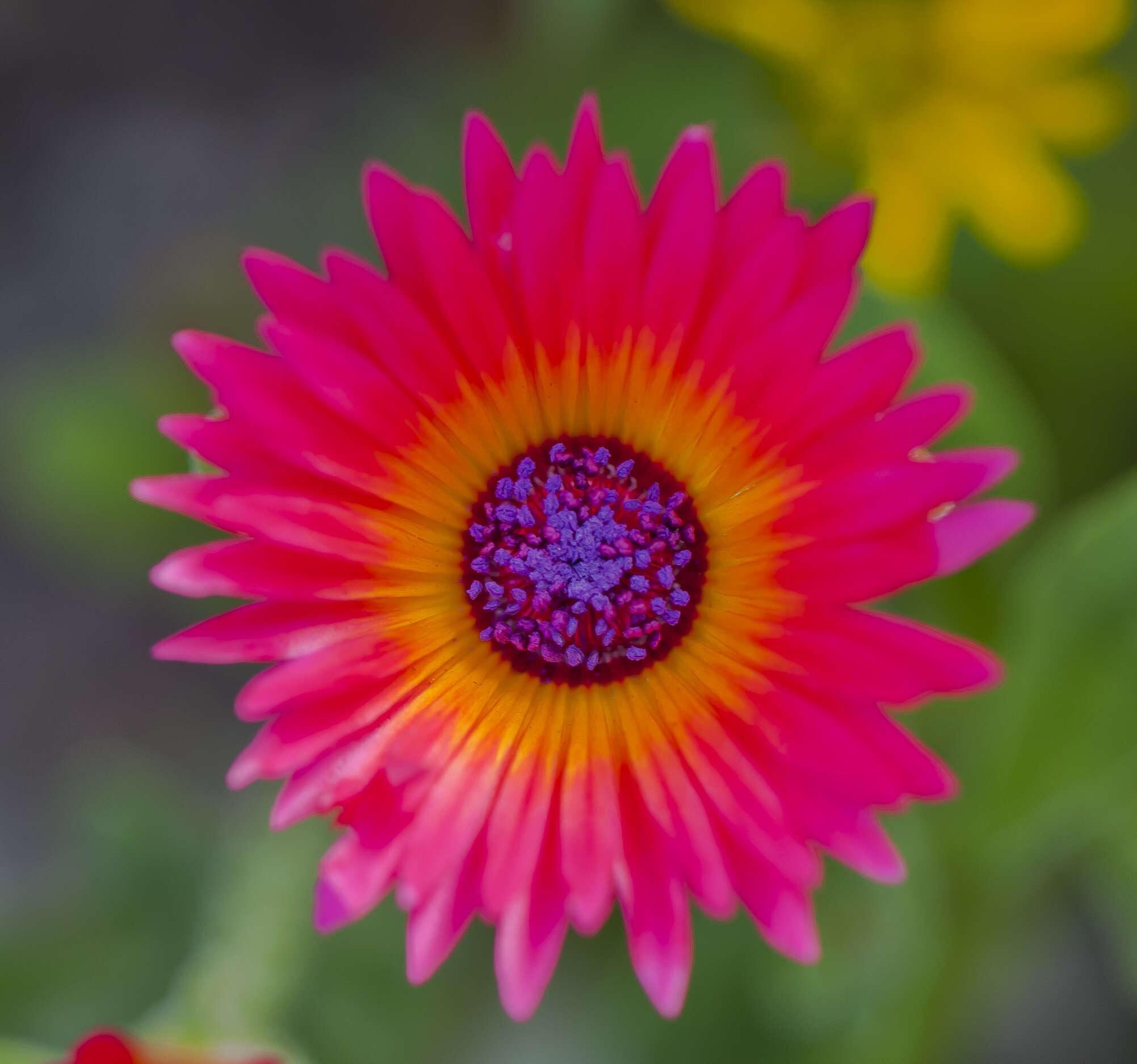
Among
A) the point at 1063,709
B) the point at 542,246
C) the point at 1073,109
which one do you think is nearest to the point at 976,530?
the point at 542,246

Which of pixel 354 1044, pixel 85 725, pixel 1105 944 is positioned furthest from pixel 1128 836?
pixel 85 725

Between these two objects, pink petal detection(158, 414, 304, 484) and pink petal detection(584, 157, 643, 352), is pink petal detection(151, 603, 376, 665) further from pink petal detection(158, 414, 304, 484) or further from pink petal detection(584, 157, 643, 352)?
pink petal detection(584, 157, 643, 352)

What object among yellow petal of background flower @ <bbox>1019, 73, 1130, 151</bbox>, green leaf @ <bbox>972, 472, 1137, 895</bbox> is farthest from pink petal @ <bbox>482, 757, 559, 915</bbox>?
yellow petal of background flower @ <bbox>1019, 73, 1130, 151</bbox>

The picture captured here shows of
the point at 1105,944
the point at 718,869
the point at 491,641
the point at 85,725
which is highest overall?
the point at 491,641

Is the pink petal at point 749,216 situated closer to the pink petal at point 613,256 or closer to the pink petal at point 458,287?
the pink petal at point 613,256

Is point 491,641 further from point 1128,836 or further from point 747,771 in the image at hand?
point 1128,836
